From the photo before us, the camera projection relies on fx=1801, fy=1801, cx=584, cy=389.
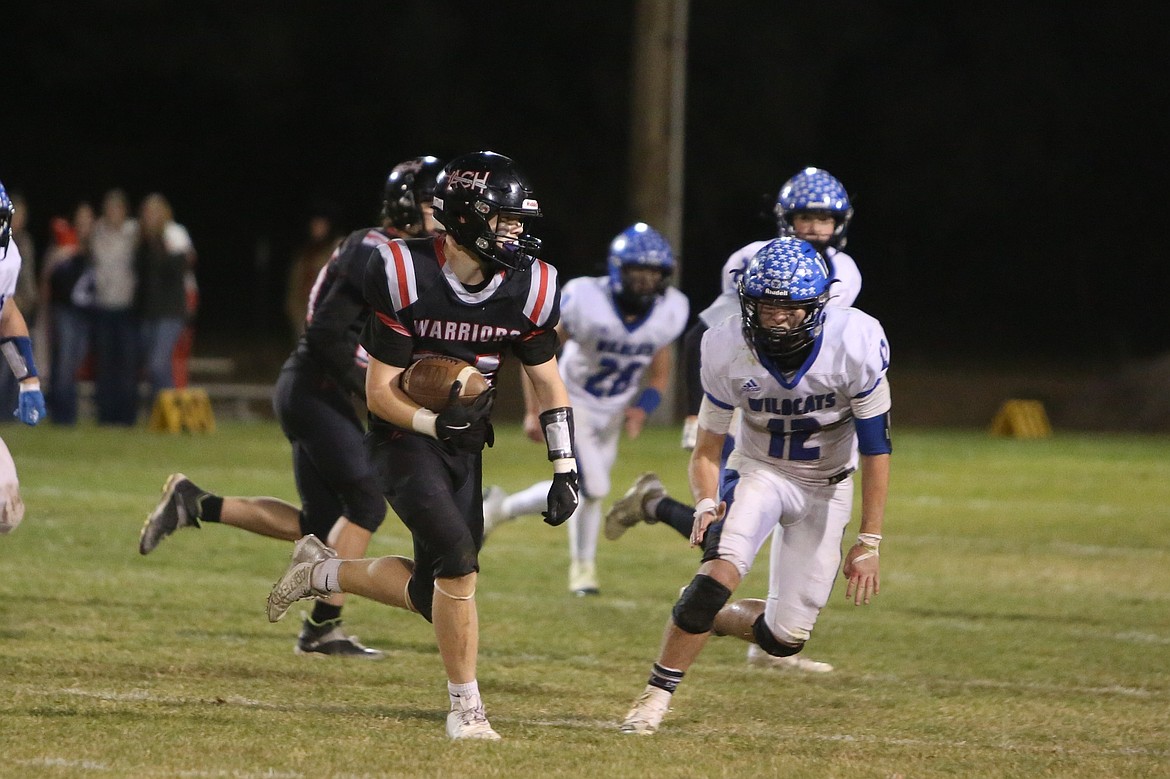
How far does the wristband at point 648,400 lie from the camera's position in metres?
8.83

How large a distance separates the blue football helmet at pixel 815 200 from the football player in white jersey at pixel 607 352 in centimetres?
165

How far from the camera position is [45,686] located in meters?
5.90

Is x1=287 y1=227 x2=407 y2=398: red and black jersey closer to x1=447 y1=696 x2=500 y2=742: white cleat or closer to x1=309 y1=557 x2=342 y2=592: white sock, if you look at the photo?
x1=309 y1=557 x2=342 y2=592: white sock

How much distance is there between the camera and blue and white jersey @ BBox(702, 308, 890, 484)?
18.5ft

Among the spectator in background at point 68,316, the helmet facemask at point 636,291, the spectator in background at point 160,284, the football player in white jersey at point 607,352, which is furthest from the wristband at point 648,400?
the spectator in background at point 68,316

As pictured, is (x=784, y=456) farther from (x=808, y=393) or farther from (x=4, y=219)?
(x=4, y=219)

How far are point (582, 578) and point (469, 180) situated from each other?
11.7ft

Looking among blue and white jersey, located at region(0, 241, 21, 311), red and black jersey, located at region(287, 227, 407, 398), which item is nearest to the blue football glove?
blue and white jersey, located at region(0, 241, 21, 311)

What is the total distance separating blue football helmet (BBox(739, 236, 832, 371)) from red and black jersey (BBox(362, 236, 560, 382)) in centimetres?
63

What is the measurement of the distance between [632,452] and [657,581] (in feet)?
18.4

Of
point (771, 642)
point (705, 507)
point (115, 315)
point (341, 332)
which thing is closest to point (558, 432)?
point (705, 507)

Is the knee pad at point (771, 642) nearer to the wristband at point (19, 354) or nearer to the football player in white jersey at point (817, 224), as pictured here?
the football player in white jersey at point (817, 224)

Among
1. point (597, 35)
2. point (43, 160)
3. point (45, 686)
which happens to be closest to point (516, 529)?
point (45, 686)

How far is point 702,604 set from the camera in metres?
5.52
